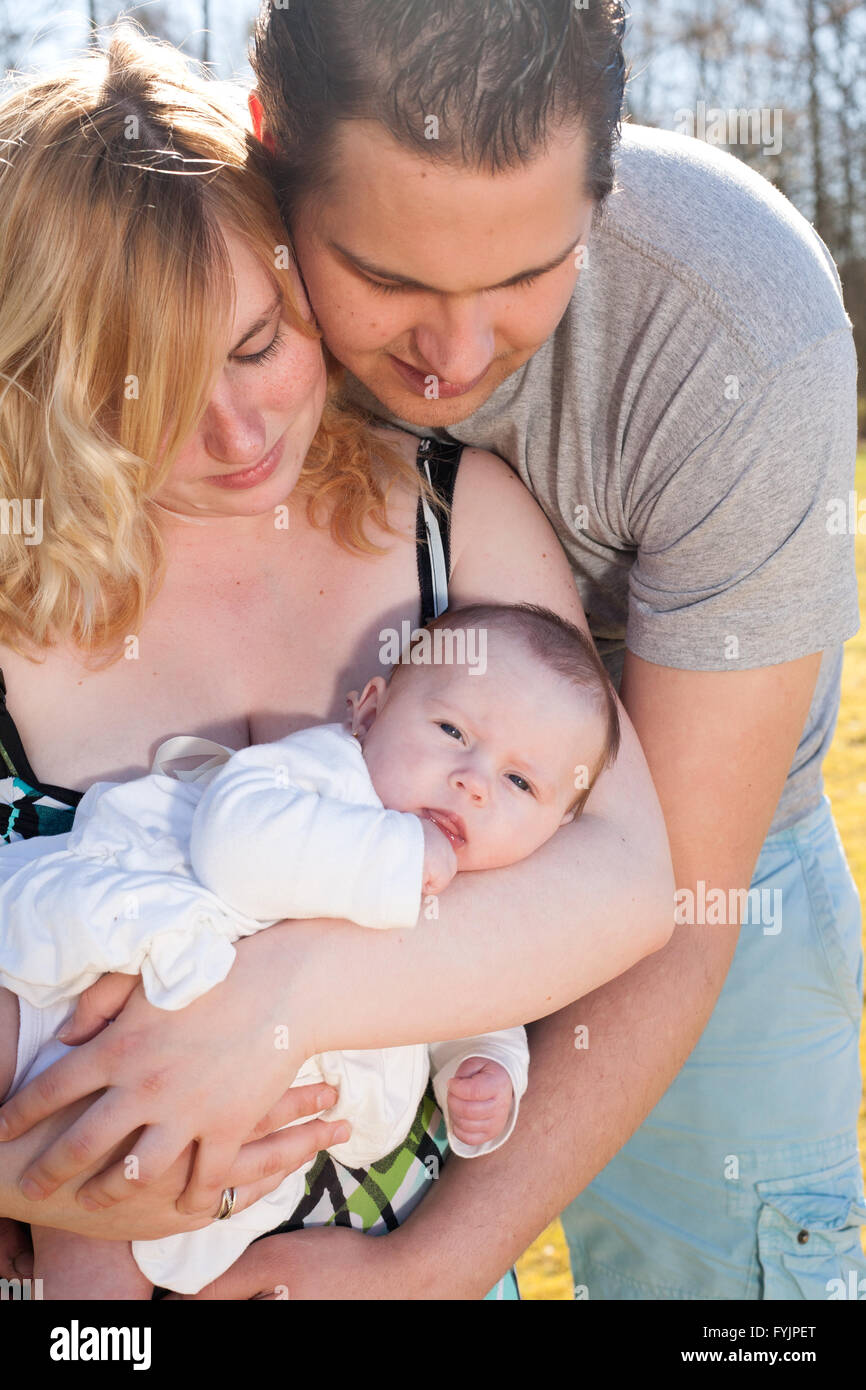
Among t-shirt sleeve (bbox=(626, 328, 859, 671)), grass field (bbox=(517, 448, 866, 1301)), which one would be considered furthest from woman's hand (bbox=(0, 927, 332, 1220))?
grass field (bbox=(517, 448, 866, 1301))

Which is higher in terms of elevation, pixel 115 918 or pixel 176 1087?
pixel 115 918

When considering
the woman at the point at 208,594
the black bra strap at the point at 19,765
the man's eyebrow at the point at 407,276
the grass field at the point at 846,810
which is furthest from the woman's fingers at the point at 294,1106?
the grass field at the point at 846,810

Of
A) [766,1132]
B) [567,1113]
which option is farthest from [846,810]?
[567,1113]

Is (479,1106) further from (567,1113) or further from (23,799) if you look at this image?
(23,799)

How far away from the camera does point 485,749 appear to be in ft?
6.23

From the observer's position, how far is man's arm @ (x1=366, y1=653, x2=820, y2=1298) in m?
1.96

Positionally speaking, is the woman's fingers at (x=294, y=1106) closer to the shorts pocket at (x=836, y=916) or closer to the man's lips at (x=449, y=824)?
the man's lips at (x=449, y=824)

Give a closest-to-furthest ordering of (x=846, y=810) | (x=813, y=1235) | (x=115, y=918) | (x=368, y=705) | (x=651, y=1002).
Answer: (x=115, y=918)
(x=368, y=705)
(x=651, y=1002)
(x=813, y=1235)
(x=846, y=810)

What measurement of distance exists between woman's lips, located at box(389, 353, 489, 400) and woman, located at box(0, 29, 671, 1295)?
0.47 feet

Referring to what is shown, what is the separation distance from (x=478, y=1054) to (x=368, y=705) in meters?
0.58

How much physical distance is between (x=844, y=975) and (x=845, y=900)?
151mm

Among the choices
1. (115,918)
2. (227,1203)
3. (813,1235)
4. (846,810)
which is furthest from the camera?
(846,810)

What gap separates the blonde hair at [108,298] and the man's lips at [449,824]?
2.05 ft

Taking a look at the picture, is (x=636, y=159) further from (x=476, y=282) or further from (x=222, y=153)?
(x=222, y=153)
